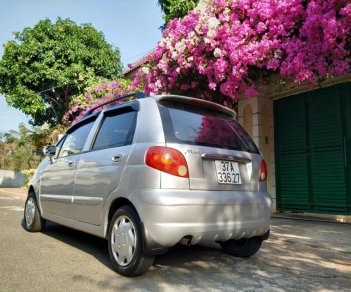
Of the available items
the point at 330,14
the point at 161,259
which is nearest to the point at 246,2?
the point at 330,14

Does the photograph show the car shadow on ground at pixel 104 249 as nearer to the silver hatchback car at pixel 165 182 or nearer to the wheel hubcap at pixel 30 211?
the wheel hubcap at pixel 30 211

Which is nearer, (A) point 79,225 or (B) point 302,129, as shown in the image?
(A) point 79,225

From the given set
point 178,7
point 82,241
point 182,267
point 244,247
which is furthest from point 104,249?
point 178,7

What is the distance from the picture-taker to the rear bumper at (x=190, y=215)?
10.3 feet

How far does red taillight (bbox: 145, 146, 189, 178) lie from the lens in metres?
3.24

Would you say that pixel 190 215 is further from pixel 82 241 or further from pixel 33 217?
pixel 33 217

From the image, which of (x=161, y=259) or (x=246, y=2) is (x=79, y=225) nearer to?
(x=161, y=259)

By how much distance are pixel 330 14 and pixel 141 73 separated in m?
4.80

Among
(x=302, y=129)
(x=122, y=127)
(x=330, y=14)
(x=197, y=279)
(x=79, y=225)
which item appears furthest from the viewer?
(x=302, y=129)

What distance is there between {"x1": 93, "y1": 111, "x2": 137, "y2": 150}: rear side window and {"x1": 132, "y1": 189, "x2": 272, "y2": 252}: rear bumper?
2.28 ft

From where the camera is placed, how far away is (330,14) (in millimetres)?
5551

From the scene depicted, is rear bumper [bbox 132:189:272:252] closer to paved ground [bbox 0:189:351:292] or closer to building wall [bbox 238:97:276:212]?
paved ground [bbox 0:189:351:292]

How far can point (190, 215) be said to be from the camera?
321 centimetres

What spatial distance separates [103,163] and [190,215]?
3.73 ft
